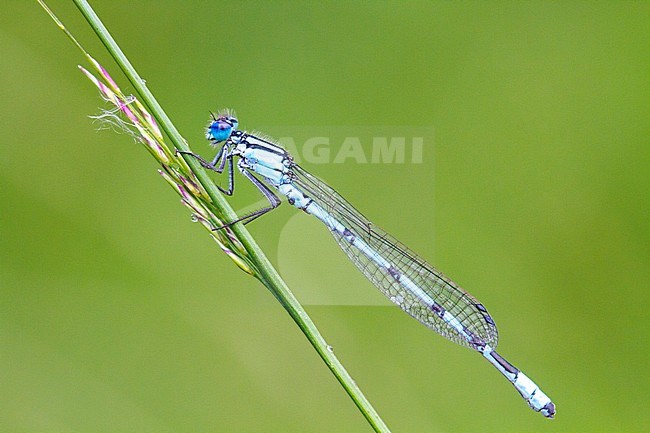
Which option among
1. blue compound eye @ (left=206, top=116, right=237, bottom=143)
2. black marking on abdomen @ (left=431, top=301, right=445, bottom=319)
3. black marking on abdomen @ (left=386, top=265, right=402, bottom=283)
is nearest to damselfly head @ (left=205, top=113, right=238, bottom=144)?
blue compound eye @ (left=206, top=116, right=237, bottom=143)

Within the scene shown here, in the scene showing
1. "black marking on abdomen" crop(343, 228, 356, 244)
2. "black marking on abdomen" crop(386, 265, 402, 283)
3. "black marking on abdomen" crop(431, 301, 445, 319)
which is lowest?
"black marking on abdomen" crop(431, 301, 445, 319)

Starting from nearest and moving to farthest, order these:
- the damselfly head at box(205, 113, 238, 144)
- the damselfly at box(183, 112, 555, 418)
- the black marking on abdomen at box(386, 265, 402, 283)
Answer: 1. the damselfly head at box(205, 113, 238, 144)
2. the damselfly at box(183, 112, 555, 418)
3. the black marking on abdomen at box(386, 265, 402, 283)

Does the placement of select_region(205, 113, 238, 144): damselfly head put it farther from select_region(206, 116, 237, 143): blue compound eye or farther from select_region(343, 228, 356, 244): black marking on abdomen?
select_region(343, 228, 356, 244): black marking on abdomen

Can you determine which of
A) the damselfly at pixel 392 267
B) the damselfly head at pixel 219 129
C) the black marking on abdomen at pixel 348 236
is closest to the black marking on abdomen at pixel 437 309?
the damselfly at pixel 392 267

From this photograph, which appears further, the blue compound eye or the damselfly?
the damselfly

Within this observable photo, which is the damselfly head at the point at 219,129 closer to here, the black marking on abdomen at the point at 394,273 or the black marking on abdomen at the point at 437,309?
the black marking on abdomen at the point at 394,273

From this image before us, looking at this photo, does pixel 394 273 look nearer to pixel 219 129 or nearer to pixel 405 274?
pixel 405 274

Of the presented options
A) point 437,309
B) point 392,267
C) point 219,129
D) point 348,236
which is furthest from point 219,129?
point 437,309

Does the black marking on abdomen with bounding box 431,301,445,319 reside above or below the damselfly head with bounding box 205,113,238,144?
below

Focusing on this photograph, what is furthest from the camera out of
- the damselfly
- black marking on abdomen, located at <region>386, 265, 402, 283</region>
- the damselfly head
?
black marking on abdomen, located at <region>386, 265, 402, 283</region>
